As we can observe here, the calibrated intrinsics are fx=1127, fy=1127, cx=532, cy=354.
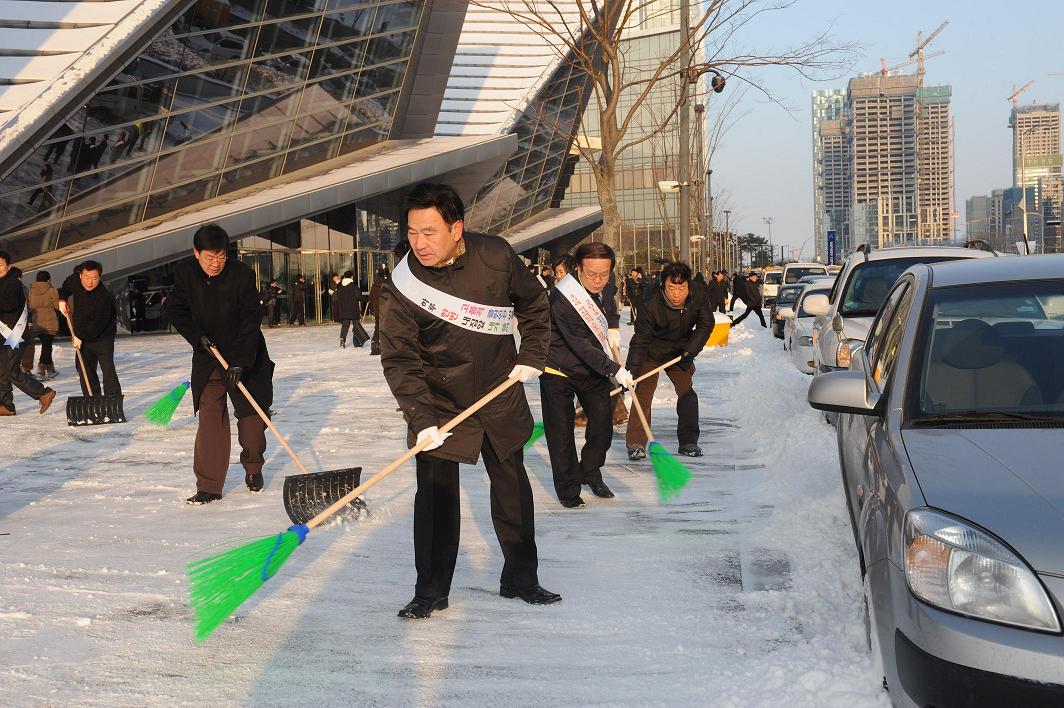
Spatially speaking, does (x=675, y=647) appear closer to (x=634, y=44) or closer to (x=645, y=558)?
(x=645, y=558)

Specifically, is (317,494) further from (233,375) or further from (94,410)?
(94,410)

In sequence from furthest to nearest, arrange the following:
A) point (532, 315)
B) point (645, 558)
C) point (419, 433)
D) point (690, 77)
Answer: point (690, 77) → point (645, 558) → point (532, 315) → point (419, 433)

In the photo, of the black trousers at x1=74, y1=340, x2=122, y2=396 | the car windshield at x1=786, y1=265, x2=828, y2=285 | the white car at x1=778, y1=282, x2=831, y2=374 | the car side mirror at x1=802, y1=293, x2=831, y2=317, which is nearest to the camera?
the car side mirror at x1=802, y1=293, x2=831, y2=317

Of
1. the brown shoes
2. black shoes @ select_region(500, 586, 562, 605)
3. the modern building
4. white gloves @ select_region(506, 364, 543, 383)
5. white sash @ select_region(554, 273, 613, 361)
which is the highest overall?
the modern building

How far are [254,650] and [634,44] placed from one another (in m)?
105

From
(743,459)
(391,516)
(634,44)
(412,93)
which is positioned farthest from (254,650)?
(634,44)

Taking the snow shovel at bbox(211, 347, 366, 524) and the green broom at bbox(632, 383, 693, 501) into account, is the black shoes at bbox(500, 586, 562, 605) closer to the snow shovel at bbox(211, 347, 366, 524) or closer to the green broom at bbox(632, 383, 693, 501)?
the snow shovel at bbox(211, 347, 366, 524)

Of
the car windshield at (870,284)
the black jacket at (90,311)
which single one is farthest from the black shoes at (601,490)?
the black jacket at (90,311)

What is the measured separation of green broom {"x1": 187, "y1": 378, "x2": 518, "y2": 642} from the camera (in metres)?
4.44

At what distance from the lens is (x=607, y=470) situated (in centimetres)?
857

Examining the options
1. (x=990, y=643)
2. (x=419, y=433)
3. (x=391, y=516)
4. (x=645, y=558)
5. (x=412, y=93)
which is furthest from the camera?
(x=412, y=93)

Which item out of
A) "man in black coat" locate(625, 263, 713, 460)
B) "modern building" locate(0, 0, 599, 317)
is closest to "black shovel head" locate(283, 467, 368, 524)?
"man in black coat" locate(625, 263, 713, 460)

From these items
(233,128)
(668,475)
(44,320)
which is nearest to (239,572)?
(668,475)

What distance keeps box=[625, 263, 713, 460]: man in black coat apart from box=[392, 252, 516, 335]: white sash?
168 inches
